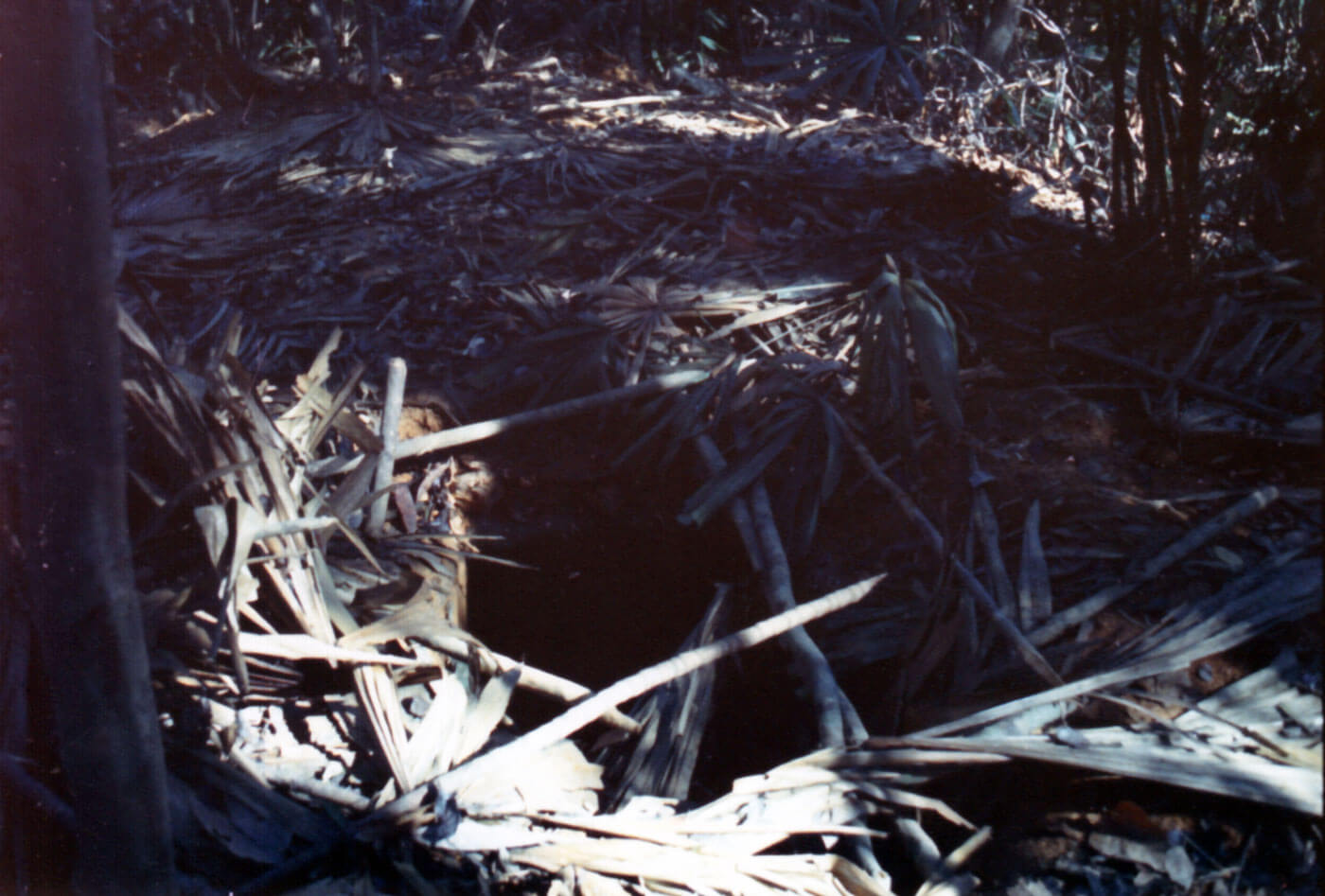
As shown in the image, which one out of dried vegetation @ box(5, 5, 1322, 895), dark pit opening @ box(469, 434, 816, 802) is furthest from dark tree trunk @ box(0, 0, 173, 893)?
dark pit opening @ box(469, 434, 816, 802)

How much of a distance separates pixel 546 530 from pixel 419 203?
6.32 feet

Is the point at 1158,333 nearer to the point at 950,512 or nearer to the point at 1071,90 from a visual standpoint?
the point at 950,512

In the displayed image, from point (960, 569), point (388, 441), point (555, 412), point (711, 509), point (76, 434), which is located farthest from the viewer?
point (555, 412)

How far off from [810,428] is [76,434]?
1898 millimetres

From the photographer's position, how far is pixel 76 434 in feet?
4.14

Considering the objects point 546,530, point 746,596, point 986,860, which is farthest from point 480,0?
point 986,860

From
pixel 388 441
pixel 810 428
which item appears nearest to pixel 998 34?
pixel 810 428

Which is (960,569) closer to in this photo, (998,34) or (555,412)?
(555,412)

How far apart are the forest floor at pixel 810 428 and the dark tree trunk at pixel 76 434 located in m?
0.36

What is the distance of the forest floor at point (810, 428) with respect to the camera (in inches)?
69.8

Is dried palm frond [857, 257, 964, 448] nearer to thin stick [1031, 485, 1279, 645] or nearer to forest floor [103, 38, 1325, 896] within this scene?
forest floor [103, 38, 1325, 896]

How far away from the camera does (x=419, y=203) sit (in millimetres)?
4129

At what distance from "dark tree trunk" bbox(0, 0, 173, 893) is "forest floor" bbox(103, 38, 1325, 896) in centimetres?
36

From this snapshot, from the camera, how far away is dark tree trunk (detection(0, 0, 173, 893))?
1.15 meters
